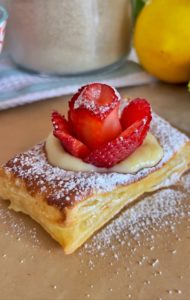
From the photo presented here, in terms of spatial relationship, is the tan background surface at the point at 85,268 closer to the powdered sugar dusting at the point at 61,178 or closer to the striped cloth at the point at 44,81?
the powdered sugar dusting at the point at 61,178

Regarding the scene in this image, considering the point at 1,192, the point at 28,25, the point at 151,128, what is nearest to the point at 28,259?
the point at 1,192

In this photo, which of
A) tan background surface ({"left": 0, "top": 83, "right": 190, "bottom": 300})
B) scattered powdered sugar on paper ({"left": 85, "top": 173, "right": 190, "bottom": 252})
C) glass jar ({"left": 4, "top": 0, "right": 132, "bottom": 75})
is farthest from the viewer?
glass jar ({"left": 4, "top": 0, "right": 132, "bottom": 75})

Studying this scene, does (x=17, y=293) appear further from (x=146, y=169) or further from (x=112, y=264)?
(x=146, y=169)

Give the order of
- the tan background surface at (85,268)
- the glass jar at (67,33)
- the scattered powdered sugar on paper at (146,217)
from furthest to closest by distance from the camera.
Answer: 1. the glass jar at (67,33)
2. the scattered powdered sugar on paper at (146,217)
3. the tan background surface at (85,268)

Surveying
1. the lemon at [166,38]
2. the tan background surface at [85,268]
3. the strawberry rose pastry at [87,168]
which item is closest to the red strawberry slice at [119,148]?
the strawberry rose pastry at [87,168]

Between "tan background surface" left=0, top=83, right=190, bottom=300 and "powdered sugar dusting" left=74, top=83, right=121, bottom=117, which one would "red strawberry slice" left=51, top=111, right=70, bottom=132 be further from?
"tan background surface" left=0, top=83, right=190, bottom=300

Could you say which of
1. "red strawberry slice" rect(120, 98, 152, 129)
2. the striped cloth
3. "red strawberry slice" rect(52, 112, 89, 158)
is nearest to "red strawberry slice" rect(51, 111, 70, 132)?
"red strawberry slice" rect(52, 112, 89, 158)

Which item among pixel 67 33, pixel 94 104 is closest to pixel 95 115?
pixel 94 104
